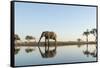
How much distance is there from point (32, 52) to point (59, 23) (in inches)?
15.6

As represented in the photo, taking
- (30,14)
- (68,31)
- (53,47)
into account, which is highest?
(30,14)

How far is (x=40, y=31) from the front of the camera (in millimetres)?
2246

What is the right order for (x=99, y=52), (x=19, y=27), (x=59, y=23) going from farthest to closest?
(x=99, y=52), (x=59, y=23), (x=19, y=27)

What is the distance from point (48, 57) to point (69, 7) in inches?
21.4

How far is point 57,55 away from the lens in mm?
2309

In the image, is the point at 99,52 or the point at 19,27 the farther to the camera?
the point at 99,52

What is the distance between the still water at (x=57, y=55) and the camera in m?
A: 2.17

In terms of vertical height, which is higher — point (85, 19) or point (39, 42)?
point (85, 19)

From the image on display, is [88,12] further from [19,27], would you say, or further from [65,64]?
[19,27]

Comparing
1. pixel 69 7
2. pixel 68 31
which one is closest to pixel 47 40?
pixel 68 31

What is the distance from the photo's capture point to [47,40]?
2.29m

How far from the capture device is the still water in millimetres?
2166

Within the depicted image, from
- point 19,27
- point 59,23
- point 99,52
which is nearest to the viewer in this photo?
point 19,27

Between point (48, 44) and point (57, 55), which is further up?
point (48, 44)
